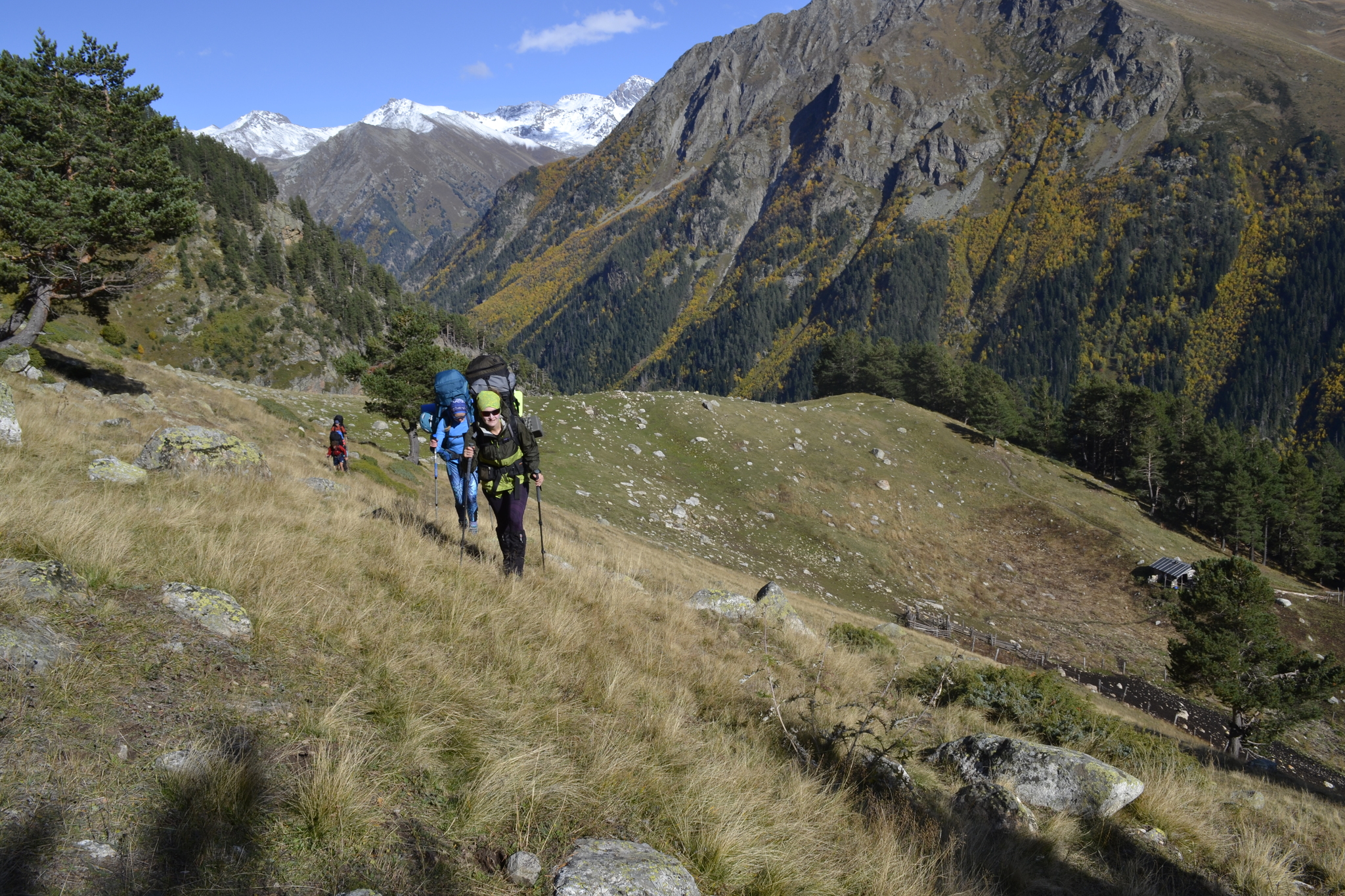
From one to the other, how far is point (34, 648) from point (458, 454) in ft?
20.9

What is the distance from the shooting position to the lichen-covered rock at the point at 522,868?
293 centimetres

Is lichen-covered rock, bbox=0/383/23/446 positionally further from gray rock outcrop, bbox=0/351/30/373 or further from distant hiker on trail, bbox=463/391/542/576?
gray rock outcrop, bbox=0/351/30/373

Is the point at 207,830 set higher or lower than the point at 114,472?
higher

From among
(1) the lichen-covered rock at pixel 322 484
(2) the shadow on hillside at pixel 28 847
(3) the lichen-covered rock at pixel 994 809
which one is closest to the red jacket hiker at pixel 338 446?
(1) the lichen-covered rock at pixel 322 484

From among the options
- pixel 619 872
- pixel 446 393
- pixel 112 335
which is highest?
pixel 446 393

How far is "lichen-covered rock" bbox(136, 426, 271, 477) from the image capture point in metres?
10.1

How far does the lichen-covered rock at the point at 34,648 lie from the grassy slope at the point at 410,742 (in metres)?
0.11

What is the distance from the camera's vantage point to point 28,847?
2.33 meters

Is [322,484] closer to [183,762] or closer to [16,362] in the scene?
[183,762]

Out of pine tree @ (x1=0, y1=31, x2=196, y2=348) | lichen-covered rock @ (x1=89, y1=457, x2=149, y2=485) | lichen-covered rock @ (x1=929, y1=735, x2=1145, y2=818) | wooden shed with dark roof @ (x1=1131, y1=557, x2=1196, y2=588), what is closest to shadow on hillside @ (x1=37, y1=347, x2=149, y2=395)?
pine tree @ (x1=0, y1=31, x2=196, y2=348)

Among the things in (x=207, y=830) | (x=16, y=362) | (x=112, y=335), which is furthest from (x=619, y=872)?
(x=112, y=335)

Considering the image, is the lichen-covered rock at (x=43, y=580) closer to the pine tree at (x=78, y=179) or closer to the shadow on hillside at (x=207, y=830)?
the shadow on hillside at (x=207, y=830)

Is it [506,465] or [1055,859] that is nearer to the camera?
[1055,859]

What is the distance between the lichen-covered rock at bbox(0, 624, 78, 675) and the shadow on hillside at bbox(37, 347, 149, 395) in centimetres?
2098
